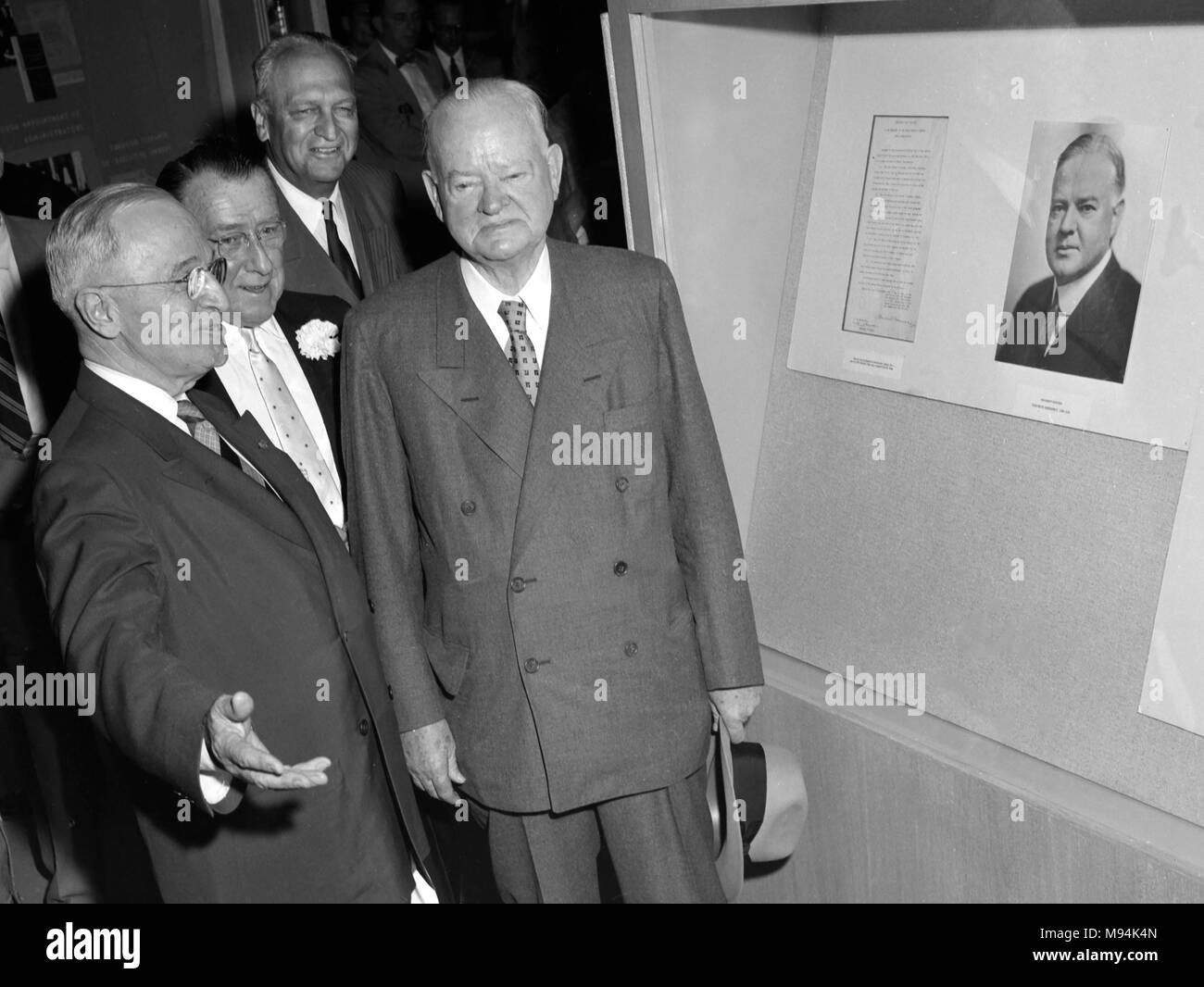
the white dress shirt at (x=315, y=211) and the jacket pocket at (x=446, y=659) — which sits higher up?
the white dress shirt at (x=315, y=211)

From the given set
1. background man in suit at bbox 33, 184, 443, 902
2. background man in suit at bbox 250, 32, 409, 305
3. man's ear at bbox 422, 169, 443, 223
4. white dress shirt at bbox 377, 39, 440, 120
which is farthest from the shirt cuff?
white dress shirt at bbox 377, 39, 440, 120

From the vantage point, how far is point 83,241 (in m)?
1.99

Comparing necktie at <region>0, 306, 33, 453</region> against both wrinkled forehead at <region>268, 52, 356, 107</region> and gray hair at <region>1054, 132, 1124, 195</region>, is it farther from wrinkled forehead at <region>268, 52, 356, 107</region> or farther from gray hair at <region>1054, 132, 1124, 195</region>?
gray hair at <region>1054, 132, 1124, 195</region>

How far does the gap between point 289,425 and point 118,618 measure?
886 mm

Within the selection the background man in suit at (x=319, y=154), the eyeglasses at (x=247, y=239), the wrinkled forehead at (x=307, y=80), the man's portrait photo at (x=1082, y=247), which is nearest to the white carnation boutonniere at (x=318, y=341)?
the eyeglasses at (x=247, y=239)

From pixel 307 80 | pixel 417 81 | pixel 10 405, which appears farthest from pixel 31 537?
pixel 417 81

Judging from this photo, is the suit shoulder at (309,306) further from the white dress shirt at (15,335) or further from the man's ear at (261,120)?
the white dress shirt at (15,335)

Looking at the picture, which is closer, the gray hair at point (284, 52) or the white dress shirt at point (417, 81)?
the gray hair at point (284, 52)

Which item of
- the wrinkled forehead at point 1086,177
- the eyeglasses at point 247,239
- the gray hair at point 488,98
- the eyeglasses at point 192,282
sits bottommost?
the eyeglasses at point 247,239

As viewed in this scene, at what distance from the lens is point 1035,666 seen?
2457mm

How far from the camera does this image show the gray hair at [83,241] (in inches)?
77.9

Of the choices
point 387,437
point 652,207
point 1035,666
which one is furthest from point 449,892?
point 652,207

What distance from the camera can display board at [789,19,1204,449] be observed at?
2.13 meters

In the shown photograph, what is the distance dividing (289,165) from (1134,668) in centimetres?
227
